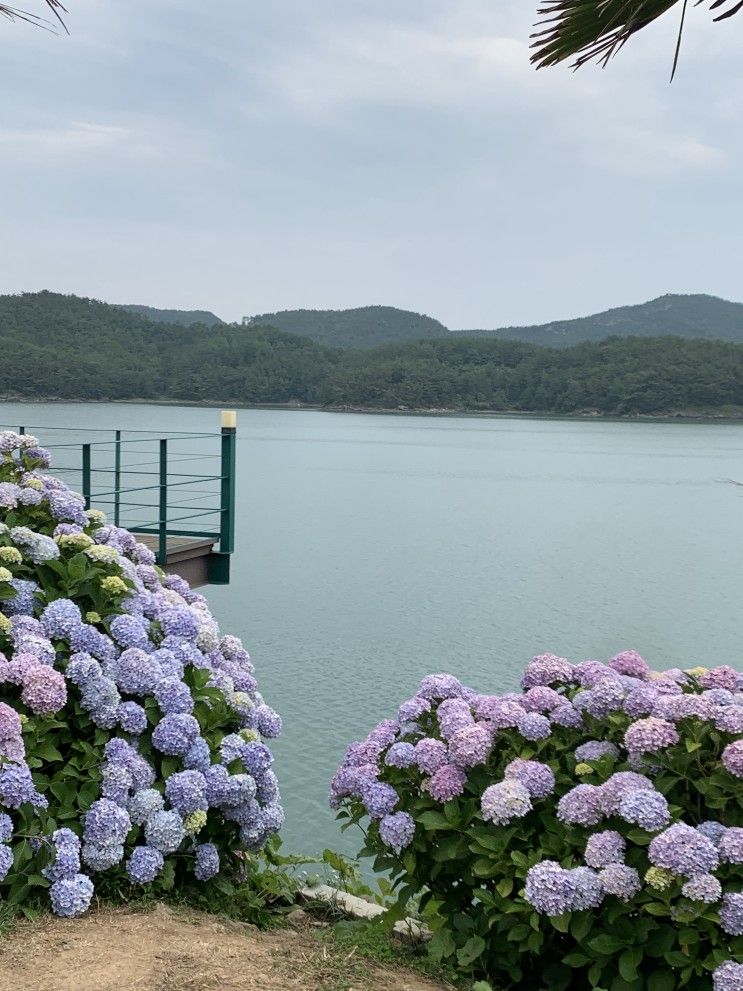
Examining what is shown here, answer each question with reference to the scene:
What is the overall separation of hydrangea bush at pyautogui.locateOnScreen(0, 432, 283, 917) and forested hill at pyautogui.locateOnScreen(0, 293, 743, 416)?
83.4 m

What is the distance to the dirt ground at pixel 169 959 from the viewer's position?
2.67 m

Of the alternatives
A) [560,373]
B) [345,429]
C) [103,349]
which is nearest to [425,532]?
[345,429]

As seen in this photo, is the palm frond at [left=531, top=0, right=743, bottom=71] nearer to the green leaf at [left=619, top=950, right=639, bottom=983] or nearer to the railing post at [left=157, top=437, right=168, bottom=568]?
the green leaf at [left=619, top=950, right=639, bottom=983]

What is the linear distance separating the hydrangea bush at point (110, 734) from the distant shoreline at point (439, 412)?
8693cm

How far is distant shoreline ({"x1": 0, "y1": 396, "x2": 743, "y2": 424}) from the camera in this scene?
96.7m

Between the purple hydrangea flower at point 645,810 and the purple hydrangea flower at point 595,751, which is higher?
the purple hydrangea flower at point 595,751

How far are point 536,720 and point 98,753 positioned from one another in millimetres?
1277

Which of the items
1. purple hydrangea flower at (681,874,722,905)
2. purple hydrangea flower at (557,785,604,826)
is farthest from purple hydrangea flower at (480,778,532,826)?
purple hydrangea flower at (681,874,722,905)

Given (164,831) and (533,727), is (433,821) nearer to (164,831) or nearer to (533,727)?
(533,727)

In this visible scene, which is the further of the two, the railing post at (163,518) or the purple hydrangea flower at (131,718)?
the railing post at (163,518)

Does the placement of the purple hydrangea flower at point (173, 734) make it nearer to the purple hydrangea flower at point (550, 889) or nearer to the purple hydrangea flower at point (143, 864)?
the purple hydrangea flower at point (143, 864)

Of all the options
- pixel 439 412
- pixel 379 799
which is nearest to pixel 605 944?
pixel 379 799

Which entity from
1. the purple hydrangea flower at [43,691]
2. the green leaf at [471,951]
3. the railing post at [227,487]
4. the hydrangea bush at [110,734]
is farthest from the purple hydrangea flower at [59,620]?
the railing post at [227,487]

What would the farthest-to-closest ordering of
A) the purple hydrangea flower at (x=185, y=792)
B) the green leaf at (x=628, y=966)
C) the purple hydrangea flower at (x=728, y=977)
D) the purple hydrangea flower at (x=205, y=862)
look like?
the purple hydrangea flower at (x=205, y=862), the purple hydrangea flower at (x=185, y=792), the green leaf at (x=628, y=966), the purple hydrangea flower at (x=728, y=977)
